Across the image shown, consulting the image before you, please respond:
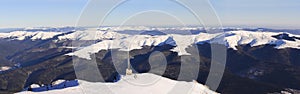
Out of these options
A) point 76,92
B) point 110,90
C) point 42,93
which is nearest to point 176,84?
point 110,90

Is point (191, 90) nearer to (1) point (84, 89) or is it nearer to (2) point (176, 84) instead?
(2) point (176, 84)

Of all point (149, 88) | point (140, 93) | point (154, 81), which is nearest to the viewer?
point (140, 93)

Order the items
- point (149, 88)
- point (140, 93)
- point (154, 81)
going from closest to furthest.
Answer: point (140, 93), point (149, 88), point (154, 81)

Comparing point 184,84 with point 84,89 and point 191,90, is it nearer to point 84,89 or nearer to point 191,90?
point 191,90

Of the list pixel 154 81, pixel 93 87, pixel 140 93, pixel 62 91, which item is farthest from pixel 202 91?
pixel 62 91

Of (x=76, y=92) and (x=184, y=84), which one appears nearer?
(x=76, y=92)

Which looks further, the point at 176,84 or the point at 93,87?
the point at 176,84
